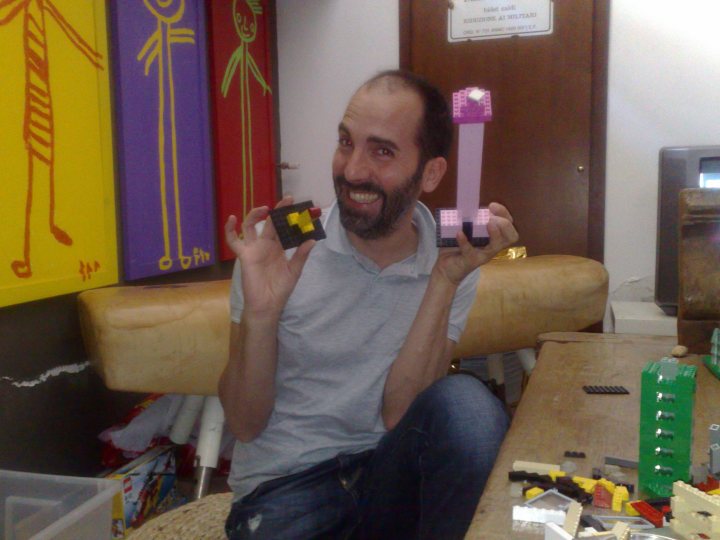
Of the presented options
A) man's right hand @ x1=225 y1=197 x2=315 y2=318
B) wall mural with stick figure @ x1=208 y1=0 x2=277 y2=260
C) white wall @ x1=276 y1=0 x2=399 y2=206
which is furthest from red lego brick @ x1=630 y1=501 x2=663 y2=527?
white wall @ x1=276 y1=0 x2=399 y2=206

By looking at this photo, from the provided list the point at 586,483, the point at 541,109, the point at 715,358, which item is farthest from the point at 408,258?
the point at 541,109

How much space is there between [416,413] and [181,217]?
4.17 feet

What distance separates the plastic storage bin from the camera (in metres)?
1.31

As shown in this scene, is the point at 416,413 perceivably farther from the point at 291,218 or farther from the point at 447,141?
the point at 447,141

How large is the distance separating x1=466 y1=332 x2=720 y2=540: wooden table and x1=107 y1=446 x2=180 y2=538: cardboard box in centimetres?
101

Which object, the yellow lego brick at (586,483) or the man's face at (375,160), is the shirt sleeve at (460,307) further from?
the yellow lego brick at (586,483)

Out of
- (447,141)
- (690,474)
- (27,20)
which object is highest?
(27,20)

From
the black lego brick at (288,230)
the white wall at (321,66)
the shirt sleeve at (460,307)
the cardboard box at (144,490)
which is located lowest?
the cardboard box at (144,490)

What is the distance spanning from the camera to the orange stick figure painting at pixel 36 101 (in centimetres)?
151

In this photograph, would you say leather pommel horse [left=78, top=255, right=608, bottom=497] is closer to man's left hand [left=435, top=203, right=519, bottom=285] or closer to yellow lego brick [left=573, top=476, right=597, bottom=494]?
man's left hand [left=435, top=203, right=519, bottom=285]

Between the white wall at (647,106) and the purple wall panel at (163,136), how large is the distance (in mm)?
1413

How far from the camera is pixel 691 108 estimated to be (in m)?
2.46

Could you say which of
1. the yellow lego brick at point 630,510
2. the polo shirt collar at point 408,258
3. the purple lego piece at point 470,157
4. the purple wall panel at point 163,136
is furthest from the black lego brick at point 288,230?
the purple wall panel at point 163,136

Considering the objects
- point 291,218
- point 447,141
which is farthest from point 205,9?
point 291,218
